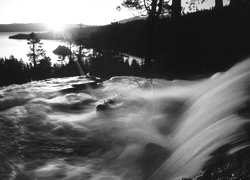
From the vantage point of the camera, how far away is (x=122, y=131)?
371cm

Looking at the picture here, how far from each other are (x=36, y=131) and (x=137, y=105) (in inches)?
68.5

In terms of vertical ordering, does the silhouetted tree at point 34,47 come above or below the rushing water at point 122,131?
above

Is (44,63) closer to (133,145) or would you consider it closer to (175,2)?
(175,2)

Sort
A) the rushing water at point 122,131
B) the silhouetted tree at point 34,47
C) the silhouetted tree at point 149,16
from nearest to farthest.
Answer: the rushing water at point 122,131, the silhouetted tree at point 149,16, the silhouetted tree at point 34,47

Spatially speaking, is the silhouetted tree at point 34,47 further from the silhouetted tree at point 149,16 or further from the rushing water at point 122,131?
the rushing water at point 122,131

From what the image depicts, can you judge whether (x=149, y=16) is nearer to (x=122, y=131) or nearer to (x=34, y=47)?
(x=122, y=131)

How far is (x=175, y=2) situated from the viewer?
11.3m

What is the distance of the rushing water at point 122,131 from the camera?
7.10 feet

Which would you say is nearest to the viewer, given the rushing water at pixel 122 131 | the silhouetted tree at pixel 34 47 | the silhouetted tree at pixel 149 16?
the rushing water at pixel 122 131

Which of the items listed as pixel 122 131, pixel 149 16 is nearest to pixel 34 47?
pixel 149 16

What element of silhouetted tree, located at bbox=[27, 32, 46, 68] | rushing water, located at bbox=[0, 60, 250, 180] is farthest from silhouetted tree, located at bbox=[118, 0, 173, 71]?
silhouetted tree, located at bbox=[27, 32, 46, 68]

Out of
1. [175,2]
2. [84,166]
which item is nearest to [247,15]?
[175,2]

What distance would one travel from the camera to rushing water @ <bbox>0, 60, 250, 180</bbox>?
2164 mm

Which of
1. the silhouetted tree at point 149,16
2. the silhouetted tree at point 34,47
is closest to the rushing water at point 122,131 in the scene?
the silhouetted tree at point 149,16
